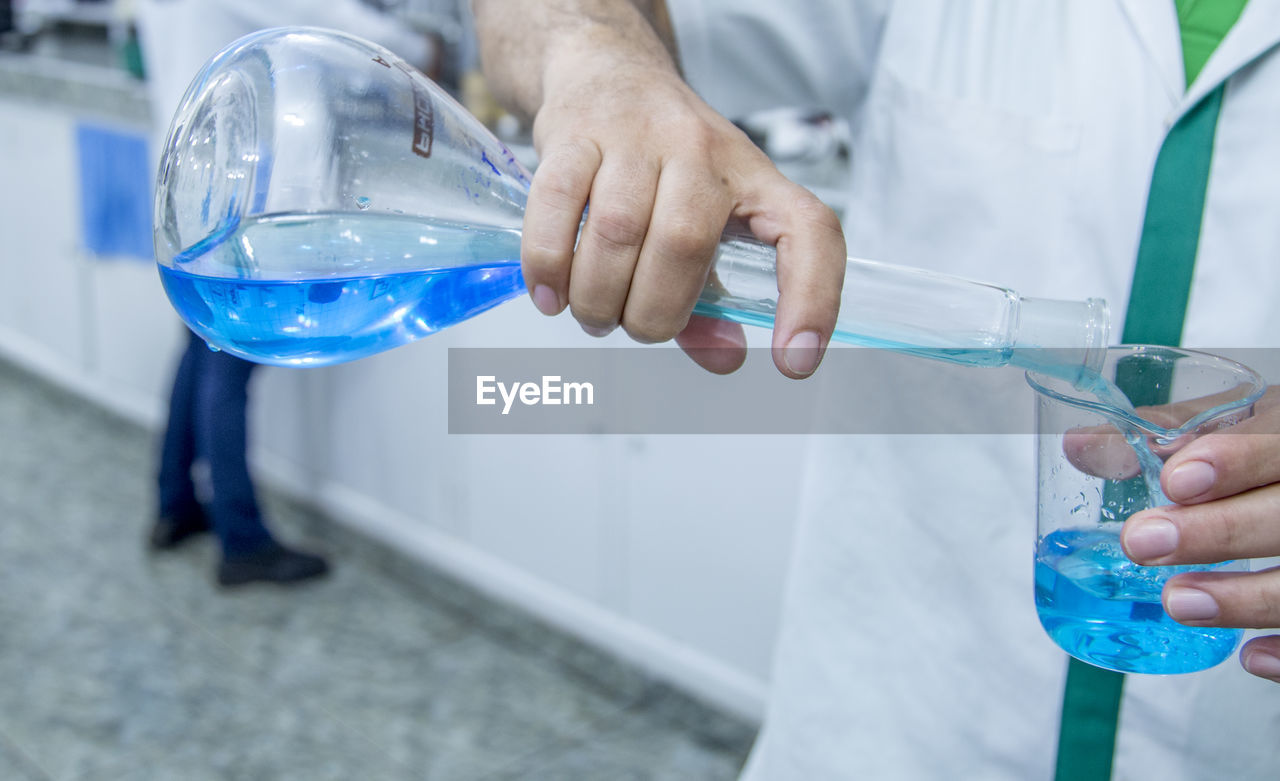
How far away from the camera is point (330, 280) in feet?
1.77

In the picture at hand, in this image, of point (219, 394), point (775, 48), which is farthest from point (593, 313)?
point (219, 394)

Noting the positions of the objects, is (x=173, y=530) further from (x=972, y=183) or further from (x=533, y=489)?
(x=972, y=183)

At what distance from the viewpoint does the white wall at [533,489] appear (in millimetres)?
1769

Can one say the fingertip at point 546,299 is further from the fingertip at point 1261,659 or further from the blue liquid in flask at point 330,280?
the fingertip at point 1261,659

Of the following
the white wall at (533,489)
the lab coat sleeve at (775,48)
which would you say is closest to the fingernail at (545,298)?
the lab coat sleeve at (775,48)

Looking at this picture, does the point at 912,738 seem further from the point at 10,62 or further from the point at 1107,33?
the point at 10,62

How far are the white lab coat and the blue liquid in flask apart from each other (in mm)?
277

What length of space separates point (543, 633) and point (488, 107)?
1129 millimetres

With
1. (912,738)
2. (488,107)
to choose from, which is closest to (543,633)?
(488,107)

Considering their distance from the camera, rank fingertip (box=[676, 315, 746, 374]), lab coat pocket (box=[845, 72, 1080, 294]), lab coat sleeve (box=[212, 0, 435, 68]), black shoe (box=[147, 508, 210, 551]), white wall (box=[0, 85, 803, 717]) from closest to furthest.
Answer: fingertip (box=[676, 315, 746, 374]) < lab coat pocket (box=[845, 72, 1080, 294]) < white wall (box=[0, 85, 803, 717]) < lab coat sleeve (box=[212, 0, 435, 68]) < black shoe (box=[147, 508, 210, 551])

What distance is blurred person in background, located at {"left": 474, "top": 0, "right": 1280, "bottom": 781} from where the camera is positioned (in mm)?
487

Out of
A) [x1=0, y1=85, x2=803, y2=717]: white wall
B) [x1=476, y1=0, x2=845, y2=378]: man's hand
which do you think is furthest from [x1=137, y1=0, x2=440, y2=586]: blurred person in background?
[x1=476, y1=0, x2=845, y2=378]: man's hand

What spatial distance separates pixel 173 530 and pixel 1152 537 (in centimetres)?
241

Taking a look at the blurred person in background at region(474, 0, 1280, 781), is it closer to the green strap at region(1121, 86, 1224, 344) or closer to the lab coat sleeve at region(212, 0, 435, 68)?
the green strap at region(1121, 86, 1224, 344)
